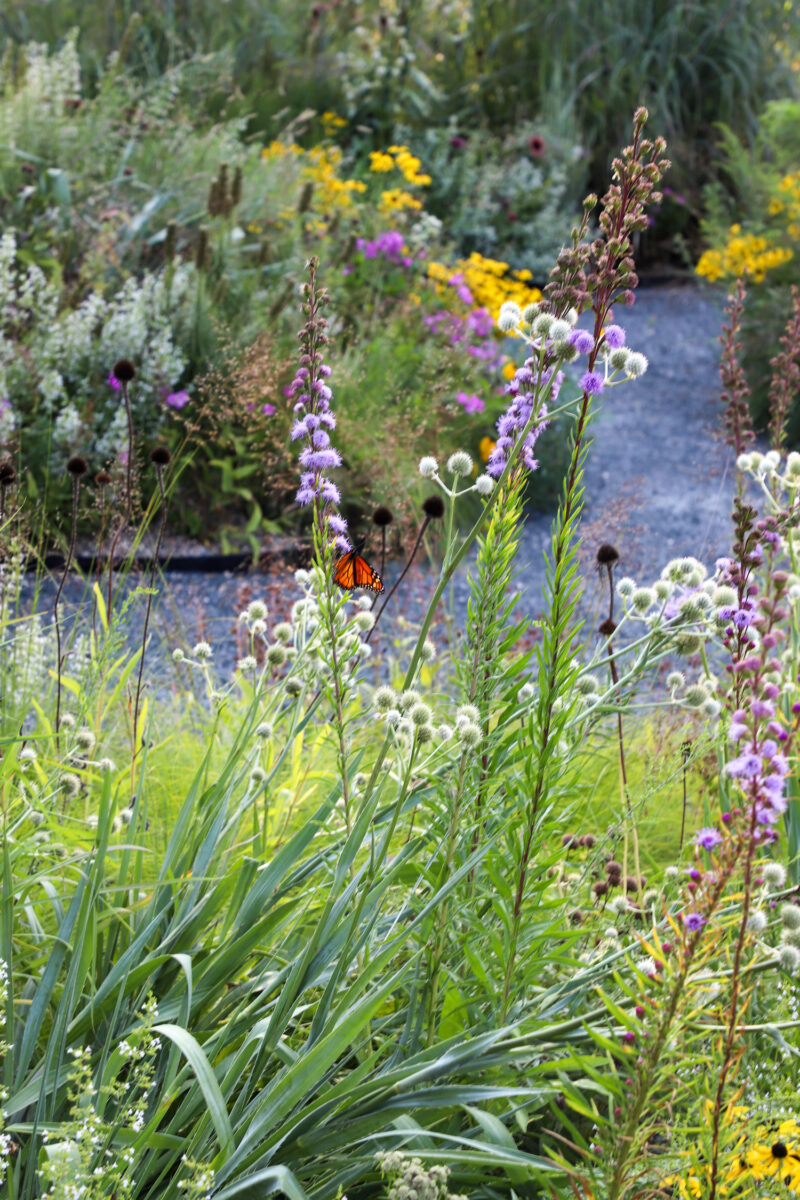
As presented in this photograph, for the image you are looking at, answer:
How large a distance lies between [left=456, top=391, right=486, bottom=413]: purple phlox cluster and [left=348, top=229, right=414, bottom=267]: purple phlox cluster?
1.46 m

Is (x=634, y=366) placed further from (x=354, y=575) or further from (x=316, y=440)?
(x=354, y=575)

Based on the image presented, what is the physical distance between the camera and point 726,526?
601 centimetres

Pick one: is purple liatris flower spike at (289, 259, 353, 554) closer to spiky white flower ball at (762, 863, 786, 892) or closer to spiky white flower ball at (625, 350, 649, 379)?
spiky white flower ball at (625, 350, 649, 379)

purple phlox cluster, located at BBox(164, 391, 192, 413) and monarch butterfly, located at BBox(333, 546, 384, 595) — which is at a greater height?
monarch butterfly, located at BBox(333, 546, 384, 595)

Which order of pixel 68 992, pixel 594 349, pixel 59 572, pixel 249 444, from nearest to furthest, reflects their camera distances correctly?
pixel 594 349, pixel 68 992, pixel 59 572, pixel 249 444

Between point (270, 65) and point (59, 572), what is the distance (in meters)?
6.01

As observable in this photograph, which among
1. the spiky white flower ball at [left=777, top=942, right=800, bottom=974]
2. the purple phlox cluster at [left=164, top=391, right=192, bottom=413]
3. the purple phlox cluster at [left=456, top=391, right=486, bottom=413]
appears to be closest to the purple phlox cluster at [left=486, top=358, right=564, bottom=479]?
the spiky white flower ball at [left=777, top=942, right=800, bottom=974]

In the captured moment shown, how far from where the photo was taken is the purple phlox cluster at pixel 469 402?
5719 millimetres

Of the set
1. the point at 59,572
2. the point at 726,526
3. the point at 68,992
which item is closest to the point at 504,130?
the point at 726,526

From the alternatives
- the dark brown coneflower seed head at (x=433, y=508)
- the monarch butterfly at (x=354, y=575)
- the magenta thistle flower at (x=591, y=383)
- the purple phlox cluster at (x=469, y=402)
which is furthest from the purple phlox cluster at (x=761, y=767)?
the purple phlox cluster at (x=469, y=402)

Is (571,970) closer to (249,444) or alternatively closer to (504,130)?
(249,444)

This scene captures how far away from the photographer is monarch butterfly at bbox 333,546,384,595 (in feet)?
6.82

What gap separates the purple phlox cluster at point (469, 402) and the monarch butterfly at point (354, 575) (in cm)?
355

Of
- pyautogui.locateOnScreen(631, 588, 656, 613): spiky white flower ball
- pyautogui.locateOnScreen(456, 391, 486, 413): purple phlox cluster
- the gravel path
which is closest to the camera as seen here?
pyautogui.locateOnScreen(631, 588, 656, 613): spiky white flower ball
